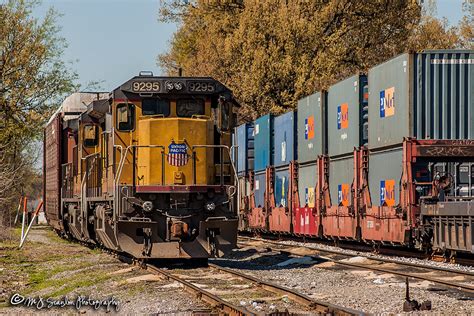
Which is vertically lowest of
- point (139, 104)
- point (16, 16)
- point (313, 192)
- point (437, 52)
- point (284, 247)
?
point (284, 247)

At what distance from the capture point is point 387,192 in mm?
19578

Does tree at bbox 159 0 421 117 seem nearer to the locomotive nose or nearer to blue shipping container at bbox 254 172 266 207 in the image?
blue shipping container at bbox 254 172 266 207

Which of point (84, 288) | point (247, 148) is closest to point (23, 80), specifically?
point (247, 148)

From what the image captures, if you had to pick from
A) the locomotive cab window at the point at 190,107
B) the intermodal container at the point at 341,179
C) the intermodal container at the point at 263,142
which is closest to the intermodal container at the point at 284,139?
the intermodal container at the point at 263,142

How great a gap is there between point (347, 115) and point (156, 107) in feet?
21.2

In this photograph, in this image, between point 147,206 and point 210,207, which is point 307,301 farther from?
point 147,206

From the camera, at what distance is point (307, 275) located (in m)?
15.5

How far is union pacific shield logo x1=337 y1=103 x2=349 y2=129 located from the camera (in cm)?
2200

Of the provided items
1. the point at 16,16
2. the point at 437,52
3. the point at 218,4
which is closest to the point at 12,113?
the point at 16,16

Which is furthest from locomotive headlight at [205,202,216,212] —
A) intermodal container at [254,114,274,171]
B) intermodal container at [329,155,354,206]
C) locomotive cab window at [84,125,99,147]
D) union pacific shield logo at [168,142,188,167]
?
intermodal container at [254,114,274,171]

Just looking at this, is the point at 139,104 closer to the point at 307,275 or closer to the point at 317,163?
the point at 307,275

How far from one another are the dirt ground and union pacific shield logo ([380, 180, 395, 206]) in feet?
18.9

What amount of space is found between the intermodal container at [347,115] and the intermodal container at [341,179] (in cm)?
23

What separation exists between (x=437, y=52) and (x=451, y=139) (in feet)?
5.88
